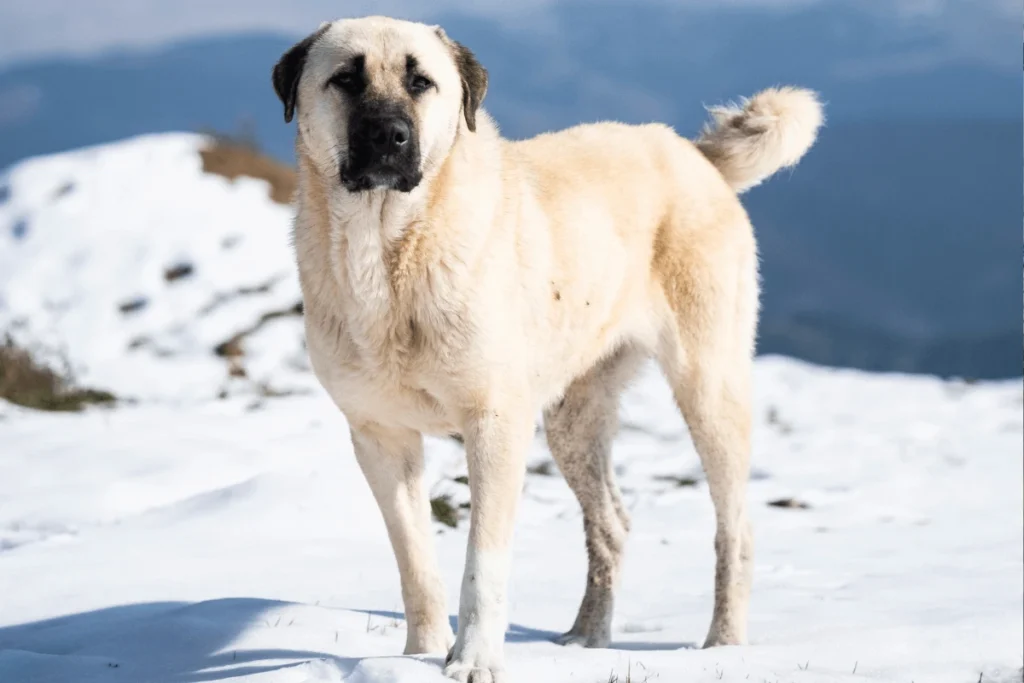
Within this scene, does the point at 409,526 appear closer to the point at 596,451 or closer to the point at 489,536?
the point at 489,536

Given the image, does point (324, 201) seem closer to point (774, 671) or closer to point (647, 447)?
point (774, 671)

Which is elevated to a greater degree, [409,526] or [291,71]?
[291,71]

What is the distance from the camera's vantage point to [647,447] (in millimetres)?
8000

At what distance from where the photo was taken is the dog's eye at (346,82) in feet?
10.8

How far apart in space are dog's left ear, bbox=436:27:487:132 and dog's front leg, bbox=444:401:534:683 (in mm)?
912

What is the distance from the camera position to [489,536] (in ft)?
10.8

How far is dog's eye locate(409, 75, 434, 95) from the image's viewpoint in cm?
334

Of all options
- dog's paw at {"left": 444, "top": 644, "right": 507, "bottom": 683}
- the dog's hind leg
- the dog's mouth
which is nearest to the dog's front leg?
dog's paw at {"left": 444, "top": 644, "right": 507, "bottom": 683}

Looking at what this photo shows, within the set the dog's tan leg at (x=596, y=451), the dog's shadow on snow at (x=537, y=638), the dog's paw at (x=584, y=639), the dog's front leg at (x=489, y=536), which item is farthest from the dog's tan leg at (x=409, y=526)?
the dog's tan leg at (x=596, y=451)

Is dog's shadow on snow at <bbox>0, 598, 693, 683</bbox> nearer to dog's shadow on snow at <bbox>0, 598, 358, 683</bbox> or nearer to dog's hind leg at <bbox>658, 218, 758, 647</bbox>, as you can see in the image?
dog's shadow on snow at <bbox>0, 598, 358, 683</bbox>

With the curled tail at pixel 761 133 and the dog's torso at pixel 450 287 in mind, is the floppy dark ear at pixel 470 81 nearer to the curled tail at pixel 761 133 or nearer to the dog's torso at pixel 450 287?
the dog's torso at pixel 450 287

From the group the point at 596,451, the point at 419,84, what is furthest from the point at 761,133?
the point at 419,84

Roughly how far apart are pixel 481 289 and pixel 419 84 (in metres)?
0.63

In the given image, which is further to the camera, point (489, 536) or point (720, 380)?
point (720, 380)
